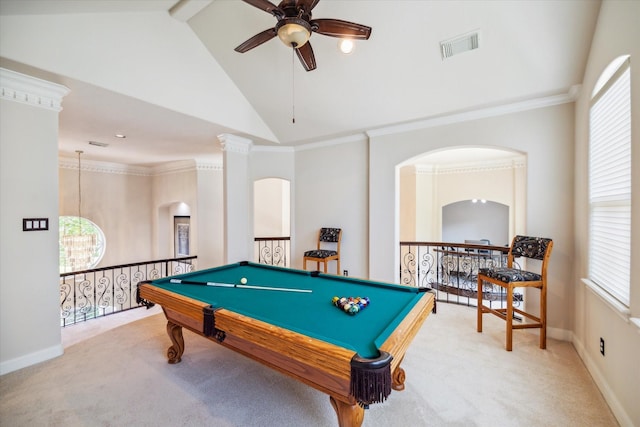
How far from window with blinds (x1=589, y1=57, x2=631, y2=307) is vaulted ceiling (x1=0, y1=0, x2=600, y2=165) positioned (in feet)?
2.33

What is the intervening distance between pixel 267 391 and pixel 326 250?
2717mm

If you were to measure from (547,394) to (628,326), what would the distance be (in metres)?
0.76

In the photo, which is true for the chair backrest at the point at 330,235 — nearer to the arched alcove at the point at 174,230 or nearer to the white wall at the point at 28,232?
the white wall at the point at 28,232

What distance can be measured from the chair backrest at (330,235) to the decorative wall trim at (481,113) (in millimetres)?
1630

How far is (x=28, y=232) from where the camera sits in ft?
8.37

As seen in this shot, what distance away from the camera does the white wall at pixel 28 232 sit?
2.42m

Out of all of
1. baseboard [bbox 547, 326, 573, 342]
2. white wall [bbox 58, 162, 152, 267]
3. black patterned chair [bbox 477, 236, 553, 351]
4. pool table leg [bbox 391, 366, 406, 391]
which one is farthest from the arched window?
baseboard [bbox 547, 326, 573, 342]

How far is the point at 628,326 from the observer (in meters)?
1.74

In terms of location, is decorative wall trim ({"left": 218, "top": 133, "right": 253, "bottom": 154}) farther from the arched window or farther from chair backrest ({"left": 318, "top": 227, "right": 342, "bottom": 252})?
the arched window

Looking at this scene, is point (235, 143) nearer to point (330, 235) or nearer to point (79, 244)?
point (330, 235)

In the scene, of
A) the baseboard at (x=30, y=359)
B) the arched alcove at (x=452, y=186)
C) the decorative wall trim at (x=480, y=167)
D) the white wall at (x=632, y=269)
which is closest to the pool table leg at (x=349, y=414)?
the white wall at (x=632, y=269)

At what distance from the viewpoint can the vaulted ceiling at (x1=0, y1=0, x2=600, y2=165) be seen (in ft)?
7.91

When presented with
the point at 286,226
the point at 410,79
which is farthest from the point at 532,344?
the point at 286,226

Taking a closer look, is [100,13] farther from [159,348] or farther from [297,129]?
[159,348]
